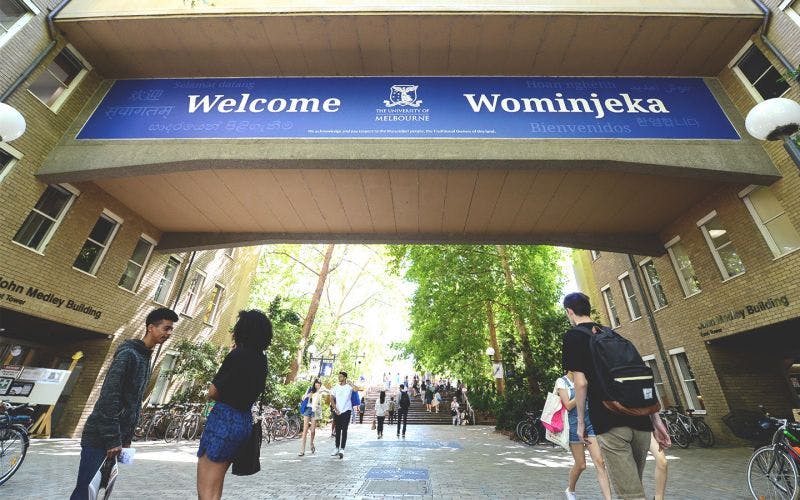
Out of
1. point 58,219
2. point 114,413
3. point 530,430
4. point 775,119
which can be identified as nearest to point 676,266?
point 530,430

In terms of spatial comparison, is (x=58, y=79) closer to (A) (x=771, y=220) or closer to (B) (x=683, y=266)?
(A) (x=771, y=220)

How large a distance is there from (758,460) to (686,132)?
5756 mm

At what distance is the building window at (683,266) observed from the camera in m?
11.3

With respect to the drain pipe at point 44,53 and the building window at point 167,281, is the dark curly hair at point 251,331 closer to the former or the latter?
the drain pipe at point 44,53

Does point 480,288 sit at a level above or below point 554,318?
above

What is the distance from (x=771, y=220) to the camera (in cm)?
827

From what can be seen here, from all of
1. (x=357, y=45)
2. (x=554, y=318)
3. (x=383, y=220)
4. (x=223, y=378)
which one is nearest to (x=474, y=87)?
(x=357, y=45)

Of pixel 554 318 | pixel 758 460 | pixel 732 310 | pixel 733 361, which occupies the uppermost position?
pixel 554 318

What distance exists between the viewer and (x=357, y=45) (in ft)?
26.2

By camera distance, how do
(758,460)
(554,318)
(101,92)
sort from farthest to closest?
1. (554,318)
2. (101,92)
3. (758,460)

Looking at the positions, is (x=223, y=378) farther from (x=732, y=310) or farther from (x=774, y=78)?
(x=732, y=310)

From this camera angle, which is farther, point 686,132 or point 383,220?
point 383,220

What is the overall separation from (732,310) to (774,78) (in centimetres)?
557

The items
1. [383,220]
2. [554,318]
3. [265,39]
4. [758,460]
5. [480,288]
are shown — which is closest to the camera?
[758,460]
